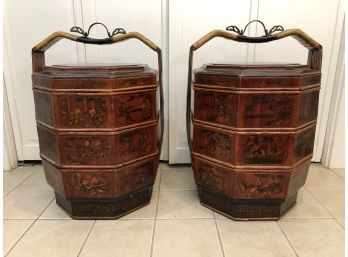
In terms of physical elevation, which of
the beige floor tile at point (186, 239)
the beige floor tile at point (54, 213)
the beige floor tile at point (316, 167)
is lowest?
the beige floor tile at point (316, 167)

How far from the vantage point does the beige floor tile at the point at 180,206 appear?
1273 mm

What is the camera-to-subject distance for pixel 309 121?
1.14 meters

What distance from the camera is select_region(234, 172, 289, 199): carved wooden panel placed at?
3.68 ft

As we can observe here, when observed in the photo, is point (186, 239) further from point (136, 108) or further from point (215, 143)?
point (136, 108)

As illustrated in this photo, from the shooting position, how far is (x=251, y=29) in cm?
161

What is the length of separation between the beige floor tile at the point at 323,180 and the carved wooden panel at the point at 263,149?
0.61 m

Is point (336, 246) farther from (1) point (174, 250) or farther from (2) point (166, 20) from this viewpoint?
(2) point (166, 20)

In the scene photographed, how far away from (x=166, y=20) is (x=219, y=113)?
0.80 meters

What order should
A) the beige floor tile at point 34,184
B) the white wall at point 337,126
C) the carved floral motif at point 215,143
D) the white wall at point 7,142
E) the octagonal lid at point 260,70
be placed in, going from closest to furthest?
the octagonal lid at point 260,70 < the carved floral motif at point 215,143 < the beige floor tile at point 34,184 < the white wall at point 337,126 < the white wall at point 7,142

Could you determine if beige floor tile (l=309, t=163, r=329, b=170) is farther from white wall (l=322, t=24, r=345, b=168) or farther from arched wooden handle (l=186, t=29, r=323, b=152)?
arched wooden handle (l=186, t=29, r=323, b=152)

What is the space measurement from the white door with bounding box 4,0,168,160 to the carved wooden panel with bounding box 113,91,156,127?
1.85 feet

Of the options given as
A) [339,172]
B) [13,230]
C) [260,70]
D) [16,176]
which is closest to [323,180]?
[339,172]

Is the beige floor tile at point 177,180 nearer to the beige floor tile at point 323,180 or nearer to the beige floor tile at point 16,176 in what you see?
the beige floor tile at point 323,180

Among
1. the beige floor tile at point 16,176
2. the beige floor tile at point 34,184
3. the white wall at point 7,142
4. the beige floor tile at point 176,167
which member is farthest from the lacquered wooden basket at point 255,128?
the white wall at point 7,142
